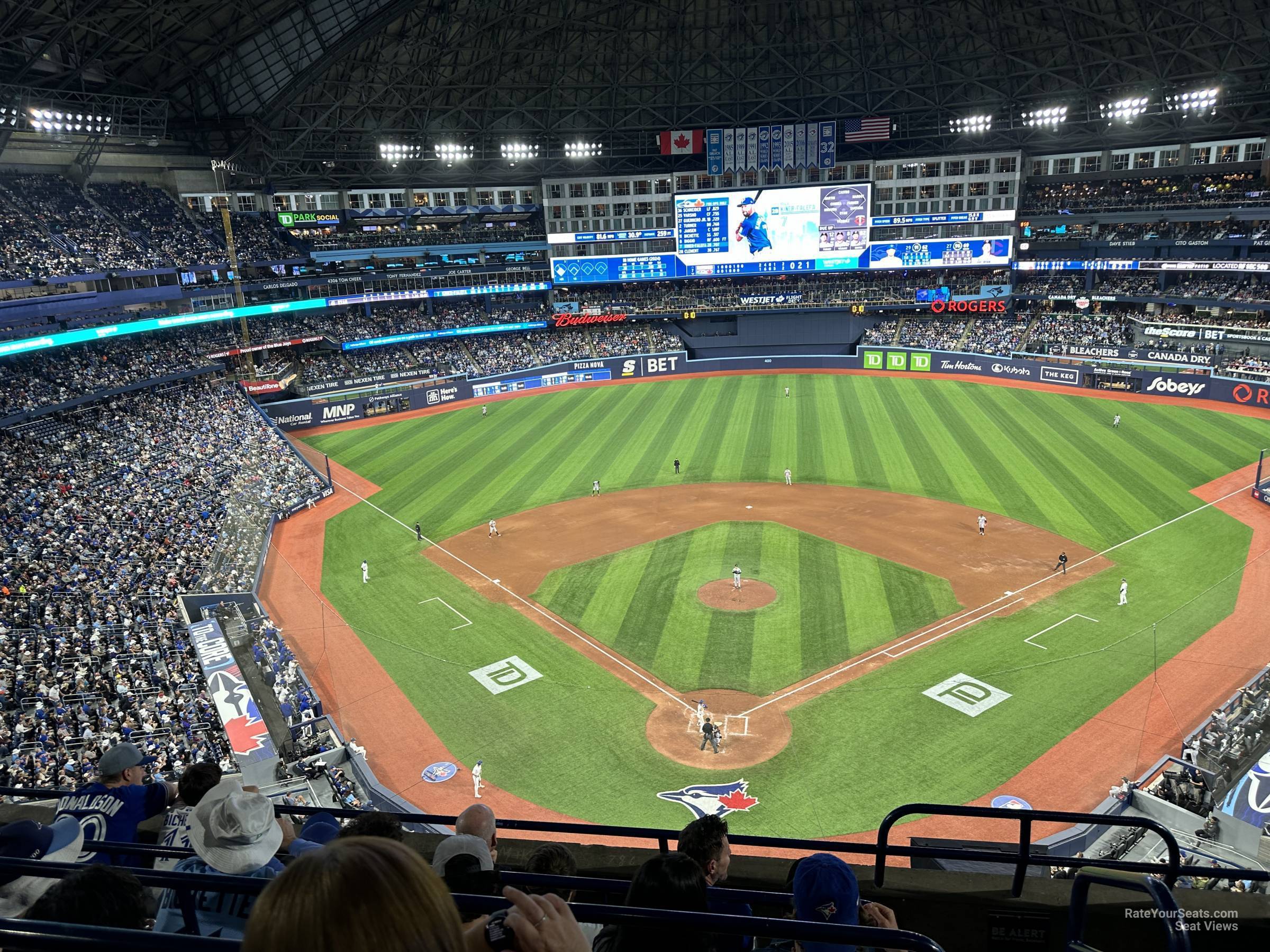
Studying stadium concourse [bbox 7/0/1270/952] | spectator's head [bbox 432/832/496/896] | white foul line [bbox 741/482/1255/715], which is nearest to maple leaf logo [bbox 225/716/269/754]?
stadium concourse [bbox 7/0/1270/952]

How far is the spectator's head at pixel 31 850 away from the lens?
15.1 feet

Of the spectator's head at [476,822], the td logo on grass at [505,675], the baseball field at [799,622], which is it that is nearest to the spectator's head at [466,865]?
the spectator's head at [476,822]

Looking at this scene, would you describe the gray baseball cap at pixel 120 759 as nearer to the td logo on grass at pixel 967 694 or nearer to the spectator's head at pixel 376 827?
the spectator's head at pixel 376 827

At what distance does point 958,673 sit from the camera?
27.9m

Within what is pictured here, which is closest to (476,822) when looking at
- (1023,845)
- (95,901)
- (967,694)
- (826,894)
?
(95,901)

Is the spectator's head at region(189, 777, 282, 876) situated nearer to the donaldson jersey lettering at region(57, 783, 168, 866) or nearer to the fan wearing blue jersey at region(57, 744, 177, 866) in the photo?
the fan wearing blue jersey at region(57, 744, 177, 866)

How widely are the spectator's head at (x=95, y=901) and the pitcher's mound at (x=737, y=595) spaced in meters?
29.7

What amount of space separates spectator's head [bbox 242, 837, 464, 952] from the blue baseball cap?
2547mm

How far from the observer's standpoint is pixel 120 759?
7852mm

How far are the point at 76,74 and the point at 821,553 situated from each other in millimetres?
49615

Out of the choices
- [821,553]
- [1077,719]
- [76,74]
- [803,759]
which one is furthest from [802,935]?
[76,74]

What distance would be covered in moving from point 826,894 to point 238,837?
10.5 feet

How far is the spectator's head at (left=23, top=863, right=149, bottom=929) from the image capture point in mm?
3840

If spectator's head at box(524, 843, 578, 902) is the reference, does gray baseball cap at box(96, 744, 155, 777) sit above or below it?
below
